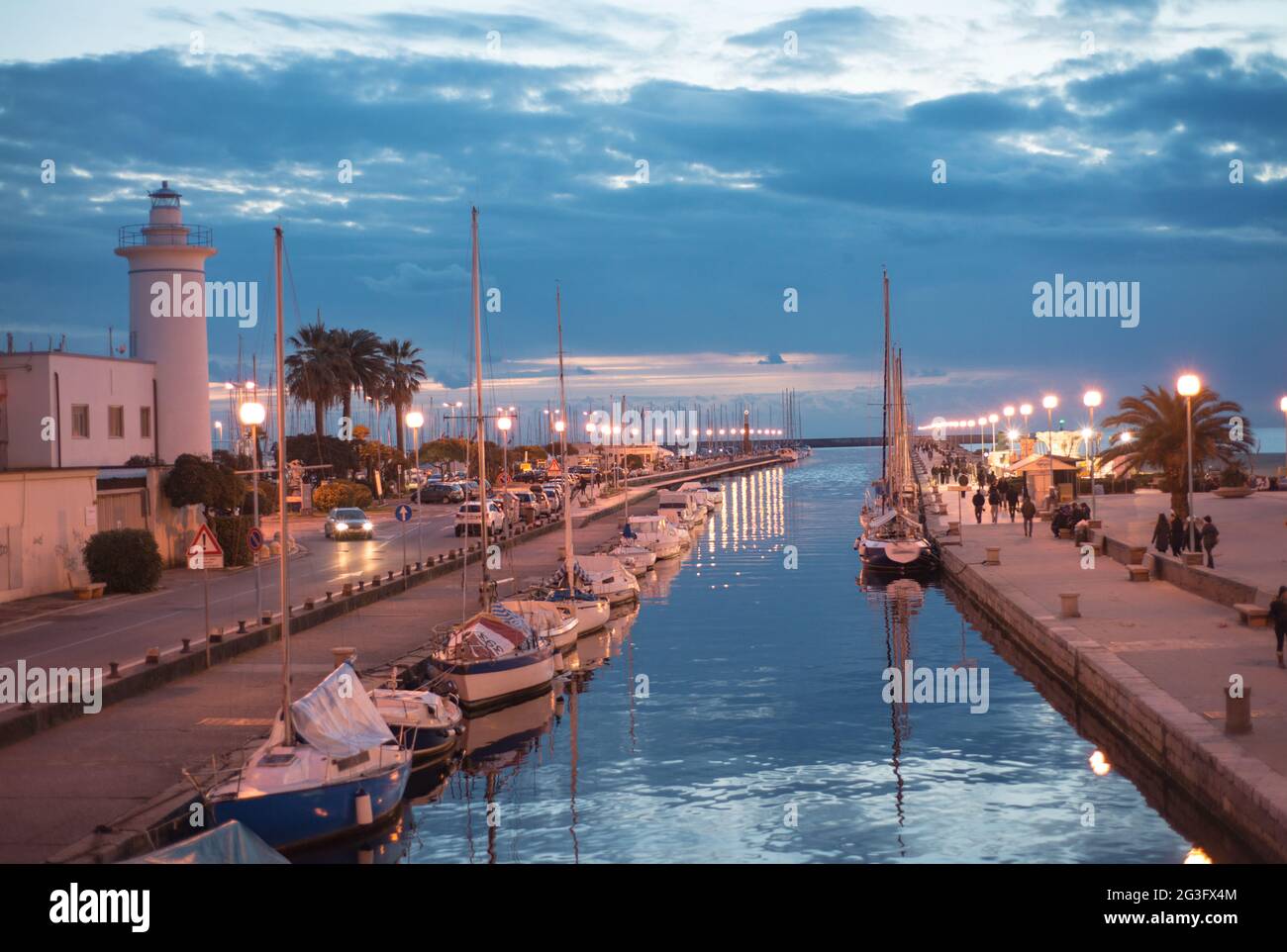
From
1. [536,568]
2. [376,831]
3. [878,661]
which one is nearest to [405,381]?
[536,568]

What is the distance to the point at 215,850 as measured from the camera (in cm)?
1378

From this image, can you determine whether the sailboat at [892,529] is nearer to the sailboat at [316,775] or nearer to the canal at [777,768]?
the canal at [777,768]

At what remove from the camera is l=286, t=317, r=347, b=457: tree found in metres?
88.9

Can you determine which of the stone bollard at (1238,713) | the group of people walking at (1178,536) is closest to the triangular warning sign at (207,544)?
the stone bollard at (1238,713)

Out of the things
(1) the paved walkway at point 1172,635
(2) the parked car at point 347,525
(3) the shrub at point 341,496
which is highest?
(3) the shrub at point 341,496

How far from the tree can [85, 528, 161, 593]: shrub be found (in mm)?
50036

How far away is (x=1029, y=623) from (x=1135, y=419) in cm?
2173

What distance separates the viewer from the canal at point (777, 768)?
19.5 meters

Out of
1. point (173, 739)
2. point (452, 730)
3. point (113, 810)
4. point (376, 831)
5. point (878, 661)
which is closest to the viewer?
point (113, 810)

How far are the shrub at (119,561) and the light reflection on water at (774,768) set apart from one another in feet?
42.1

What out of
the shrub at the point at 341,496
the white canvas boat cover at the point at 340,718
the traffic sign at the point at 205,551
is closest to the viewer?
the white canvas boat cover at the point at 340,718

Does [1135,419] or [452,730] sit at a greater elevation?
[1135,419]
